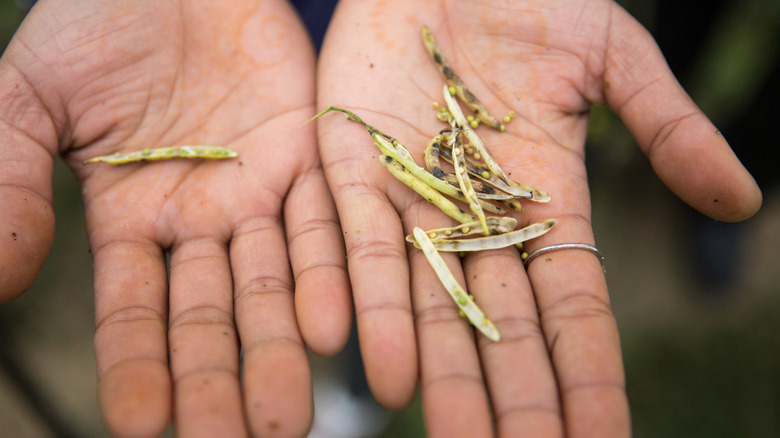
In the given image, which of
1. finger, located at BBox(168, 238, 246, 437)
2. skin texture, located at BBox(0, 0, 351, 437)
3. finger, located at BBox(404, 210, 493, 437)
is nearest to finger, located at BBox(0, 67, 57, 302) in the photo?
skin texture, located at BBox(0, 0, 351, 437)

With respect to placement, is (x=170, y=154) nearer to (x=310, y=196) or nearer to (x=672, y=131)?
(x=310, y=196)

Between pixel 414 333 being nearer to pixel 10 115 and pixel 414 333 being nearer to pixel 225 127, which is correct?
pixel 225 127

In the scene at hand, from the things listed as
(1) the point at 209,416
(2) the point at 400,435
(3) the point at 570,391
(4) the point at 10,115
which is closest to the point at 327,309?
(1) the point at 209,416

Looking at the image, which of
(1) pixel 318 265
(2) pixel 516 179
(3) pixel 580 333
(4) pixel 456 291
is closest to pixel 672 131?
(2) pixel 516 179

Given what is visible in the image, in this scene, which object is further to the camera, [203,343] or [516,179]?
[516,179]

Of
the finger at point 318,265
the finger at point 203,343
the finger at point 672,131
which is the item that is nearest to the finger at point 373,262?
the finger at point 318,265

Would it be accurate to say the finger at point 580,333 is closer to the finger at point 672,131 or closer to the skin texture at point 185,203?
the finger at point 672,131
